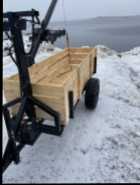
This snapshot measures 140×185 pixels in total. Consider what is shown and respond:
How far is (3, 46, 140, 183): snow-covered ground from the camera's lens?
326 cm

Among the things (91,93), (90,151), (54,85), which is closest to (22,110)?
(54,85)

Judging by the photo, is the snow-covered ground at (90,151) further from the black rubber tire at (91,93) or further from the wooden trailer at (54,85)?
the wooden trailer at (54,85)

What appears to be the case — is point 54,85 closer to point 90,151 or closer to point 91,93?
point 90,151

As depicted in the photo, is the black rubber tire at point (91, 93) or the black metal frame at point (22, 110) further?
the black rubber tire at point (91, 93)

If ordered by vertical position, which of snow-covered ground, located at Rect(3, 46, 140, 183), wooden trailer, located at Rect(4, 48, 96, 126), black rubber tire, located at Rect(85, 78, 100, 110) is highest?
wooden trailer, located at Rect(4, 48, 96, 126)

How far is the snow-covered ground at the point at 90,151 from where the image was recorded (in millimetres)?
3258

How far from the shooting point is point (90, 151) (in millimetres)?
3746

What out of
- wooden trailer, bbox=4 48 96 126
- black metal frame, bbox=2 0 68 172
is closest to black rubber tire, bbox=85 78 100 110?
wooden trailer, bbox=4 48 96 126

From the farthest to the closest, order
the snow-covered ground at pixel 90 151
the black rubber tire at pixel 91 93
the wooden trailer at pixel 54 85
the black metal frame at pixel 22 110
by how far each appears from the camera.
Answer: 1. the black rubber tire at pixel 91 93
2. the snow-covered ground at pixel 90 151
3. the wooden trailer at pixel 54 85
4. the black metal frame at pixel 22 110

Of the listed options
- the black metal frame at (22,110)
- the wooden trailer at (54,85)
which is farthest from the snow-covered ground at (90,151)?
the wooden trailer at (54,85)

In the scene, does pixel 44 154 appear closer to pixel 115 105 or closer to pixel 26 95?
pixel 26 95

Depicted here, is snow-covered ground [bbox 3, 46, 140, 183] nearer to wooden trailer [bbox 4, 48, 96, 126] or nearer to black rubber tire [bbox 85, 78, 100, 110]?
black rubber tire [bbox 85, 78, 100, 110]

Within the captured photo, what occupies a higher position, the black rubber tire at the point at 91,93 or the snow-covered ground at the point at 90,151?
the black rubber tire at the point at 91,93

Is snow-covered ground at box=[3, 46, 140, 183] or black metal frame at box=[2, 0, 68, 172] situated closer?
black metal frame at box=[2, 0, 68, 172]
